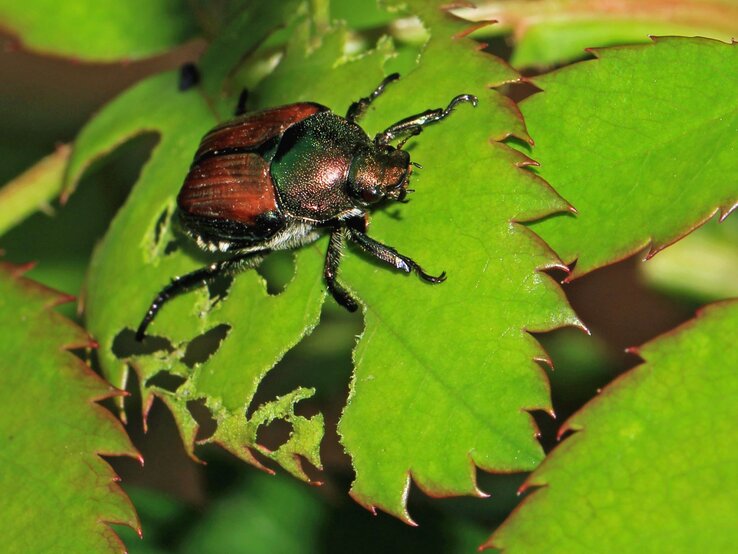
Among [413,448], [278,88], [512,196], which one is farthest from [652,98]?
[278,88]

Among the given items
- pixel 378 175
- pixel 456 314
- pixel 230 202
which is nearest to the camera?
pixel 456 314

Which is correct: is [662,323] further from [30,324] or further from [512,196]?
[30,324]

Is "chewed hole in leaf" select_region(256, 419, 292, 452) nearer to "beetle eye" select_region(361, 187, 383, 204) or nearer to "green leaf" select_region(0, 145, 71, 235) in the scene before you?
"green leaf" select_region(0, 145, 71, 235)

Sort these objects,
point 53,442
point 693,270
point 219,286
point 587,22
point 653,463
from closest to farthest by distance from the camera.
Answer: point 653,463, point 53,442, point 219,286, point 587,22, point 693,270

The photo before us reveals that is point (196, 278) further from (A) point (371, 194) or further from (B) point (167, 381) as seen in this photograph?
(A) point (371, 194)

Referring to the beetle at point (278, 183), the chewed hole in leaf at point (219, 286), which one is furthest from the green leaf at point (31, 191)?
the chewed hole in leaf at point (219, 286)

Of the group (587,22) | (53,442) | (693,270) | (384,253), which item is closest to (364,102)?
(384,253)
